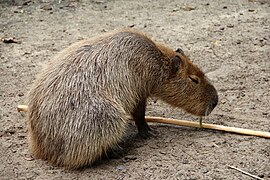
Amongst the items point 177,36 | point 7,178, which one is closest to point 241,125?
point 7,178

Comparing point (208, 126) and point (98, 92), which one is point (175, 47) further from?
point (98, 92)

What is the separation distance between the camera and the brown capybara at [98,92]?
3.95 meters

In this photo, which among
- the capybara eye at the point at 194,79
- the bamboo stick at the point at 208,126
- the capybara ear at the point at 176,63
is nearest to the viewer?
the bamboo stick at the point at 208,126

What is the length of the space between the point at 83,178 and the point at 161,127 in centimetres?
108

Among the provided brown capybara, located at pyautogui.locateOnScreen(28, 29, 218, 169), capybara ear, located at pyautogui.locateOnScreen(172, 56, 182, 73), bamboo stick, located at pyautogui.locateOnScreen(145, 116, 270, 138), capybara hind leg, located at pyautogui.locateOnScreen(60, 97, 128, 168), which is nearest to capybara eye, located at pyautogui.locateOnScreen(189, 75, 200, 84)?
brown capybara, located at pyautogui.locateOnScreen(28, 29, 218, 169)

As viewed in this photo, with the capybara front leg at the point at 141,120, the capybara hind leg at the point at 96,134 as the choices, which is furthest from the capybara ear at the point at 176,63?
the capybara hind leg at the point at 96,134

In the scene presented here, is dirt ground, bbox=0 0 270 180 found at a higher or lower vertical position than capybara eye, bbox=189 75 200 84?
lower

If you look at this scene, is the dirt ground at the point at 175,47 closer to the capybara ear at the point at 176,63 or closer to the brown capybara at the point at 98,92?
the brown capybara at the point at 98,92

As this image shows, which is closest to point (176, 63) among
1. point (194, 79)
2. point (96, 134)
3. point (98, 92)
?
point (194, 79)

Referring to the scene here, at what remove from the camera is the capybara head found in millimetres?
4504

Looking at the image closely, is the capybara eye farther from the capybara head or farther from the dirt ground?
the dirt ground

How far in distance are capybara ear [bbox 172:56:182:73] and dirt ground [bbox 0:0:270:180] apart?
1.78 feet

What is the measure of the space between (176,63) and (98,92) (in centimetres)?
77

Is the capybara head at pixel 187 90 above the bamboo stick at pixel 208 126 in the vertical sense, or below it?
above
